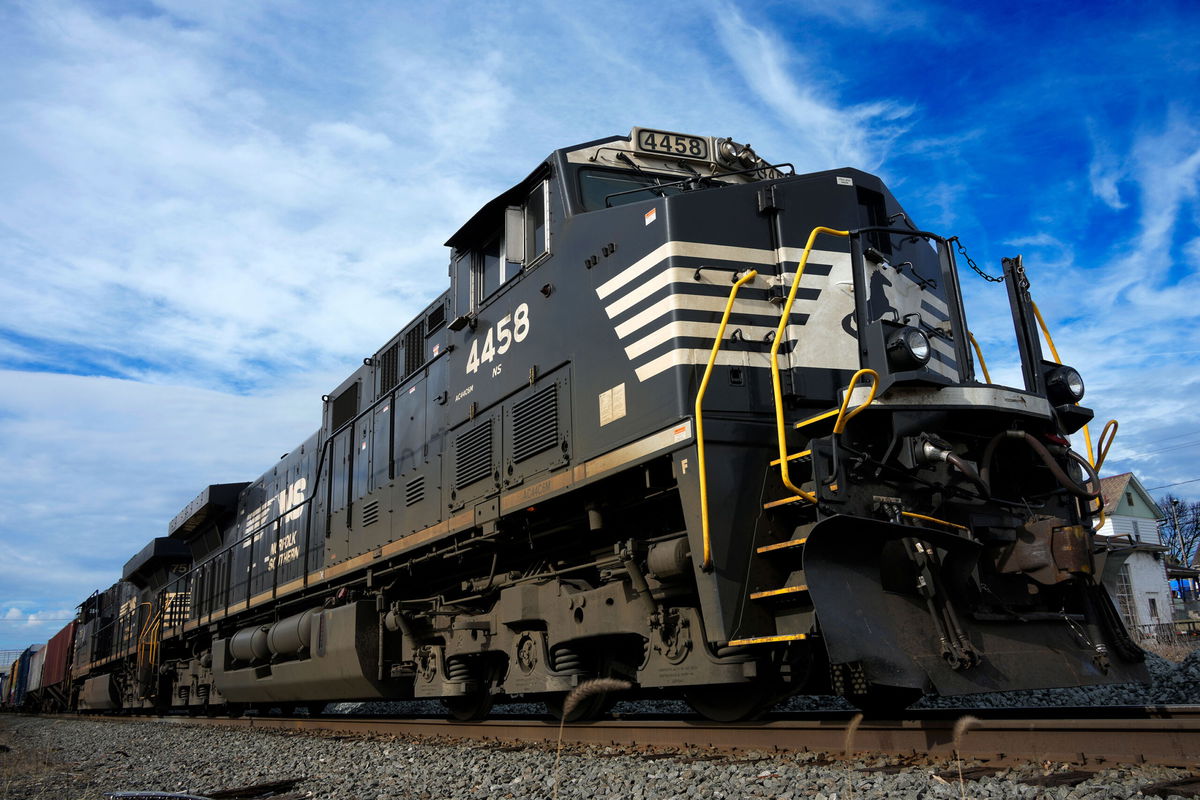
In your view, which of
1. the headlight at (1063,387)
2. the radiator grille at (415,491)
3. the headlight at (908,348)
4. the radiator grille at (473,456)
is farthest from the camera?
the radiator grille at (415,491)

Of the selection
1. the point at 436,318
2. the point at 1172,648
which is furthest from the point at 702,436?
the point at 1172,648

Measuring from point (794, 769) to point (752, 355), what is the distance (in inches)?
88.3

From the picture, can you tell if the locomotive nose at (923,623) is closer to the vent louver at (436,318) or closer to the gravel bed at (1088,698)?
the gravel bed at (1088,698)

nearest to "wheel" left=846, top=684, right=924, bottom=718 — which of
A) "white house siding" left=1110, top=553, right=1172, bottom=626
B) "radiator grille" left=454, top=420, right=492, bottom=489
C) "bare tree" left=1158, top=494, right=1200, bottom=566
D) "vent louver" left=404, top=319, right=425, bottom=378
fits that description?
"radiator grille" left=454, top=420, right=492, bottom=489

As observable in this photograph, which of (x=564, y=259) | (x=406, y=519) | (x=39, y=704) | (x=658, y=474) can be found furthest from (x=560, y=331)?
(x=39, y=704)

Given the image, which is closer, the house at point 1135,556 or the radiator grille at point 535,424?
the house at point 1135,556

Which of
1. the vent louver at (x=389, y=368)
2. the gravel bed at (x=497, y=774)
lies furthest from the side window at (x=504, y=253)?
the gravel bed at (x=497, y=774)

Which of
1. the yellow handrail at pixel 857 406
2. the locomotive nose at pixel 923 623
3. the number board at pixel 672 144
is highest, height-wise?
the number board at pixel 672 144

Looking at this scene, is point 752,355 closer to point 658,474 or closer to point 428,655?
point 658,474

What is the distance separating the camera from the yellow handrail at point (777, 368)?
4.52 metres

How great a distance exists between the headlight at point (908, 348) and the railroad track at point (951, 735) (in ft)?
5.97

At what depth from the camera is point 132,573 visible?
2041cm

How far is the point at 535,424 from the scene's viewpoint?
21.2 feet

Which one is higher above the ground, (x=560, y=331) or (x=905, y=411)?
(x=560, y=331)
